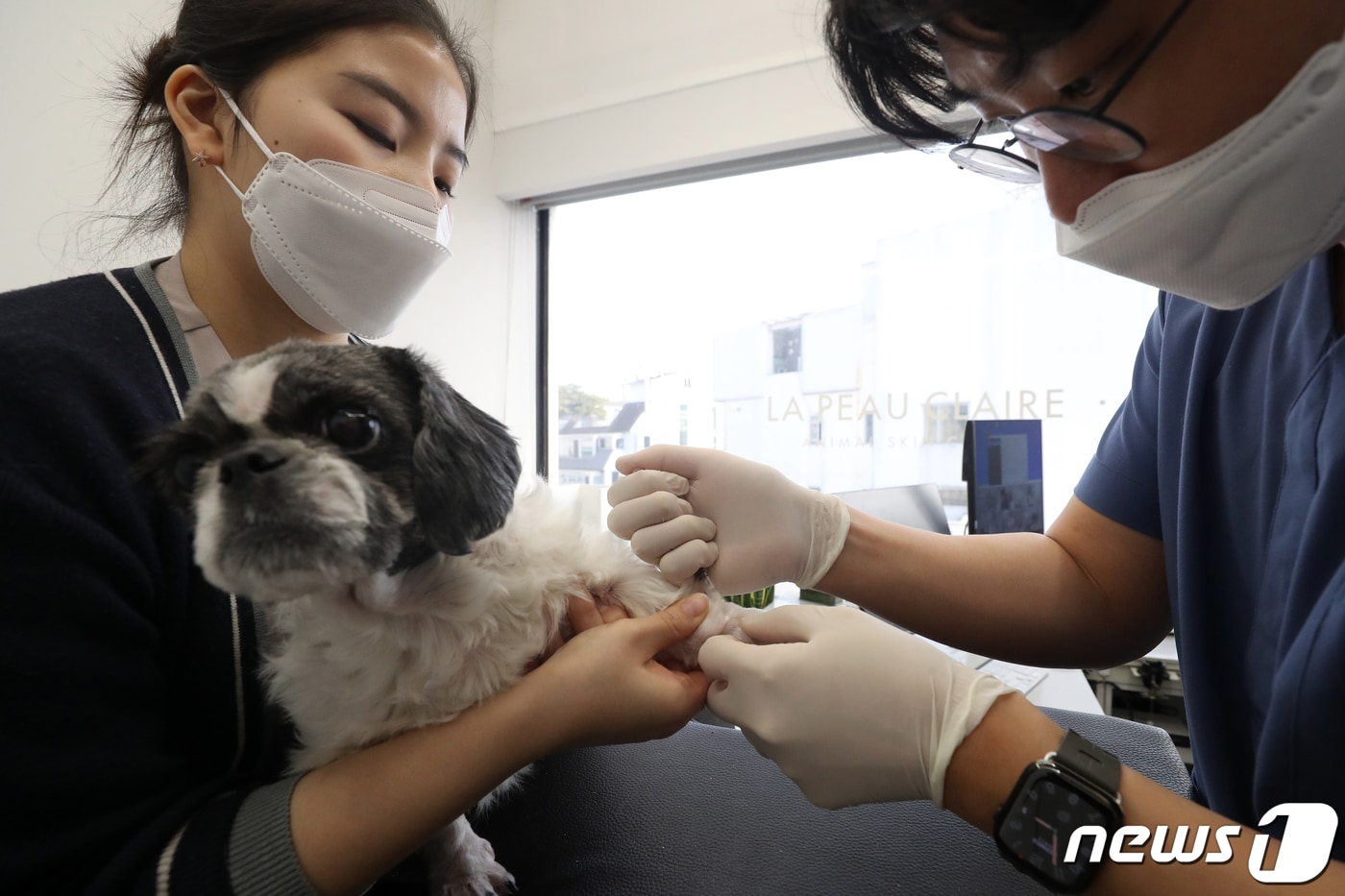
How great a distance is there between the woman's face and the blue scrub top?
123cm

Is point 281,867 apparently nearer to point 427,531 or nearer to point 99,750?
point 99,750

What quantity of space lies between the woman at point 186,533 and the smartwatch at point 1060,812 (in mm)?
395

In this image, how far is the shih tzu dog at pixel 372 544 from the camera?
2.11ft

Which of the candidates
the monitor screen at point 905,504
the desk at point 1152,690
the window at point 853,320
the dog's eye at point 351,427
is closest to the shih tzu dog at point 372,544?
the dog's eye at point 351,427

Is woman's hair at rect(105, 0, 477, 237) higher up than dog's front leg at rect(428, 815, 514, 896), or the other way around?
woman's hair at rect(105, 0, 477, 237)

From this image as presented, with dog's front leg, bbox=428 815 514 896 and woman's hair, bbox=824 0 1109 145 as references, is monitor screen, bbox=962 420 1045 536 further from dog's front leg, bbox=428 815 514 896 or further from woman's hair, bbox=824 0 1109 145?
dog's front leg, bbox=428 815 514 896

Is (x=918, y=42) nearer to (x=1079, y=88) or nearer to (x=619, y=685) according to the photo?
(x=1079, y=88)

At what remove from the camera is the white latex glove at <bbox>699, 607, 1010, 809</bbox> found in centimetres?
78

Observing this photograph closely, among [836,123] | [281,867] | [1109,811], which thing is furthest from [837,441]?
[281,867]

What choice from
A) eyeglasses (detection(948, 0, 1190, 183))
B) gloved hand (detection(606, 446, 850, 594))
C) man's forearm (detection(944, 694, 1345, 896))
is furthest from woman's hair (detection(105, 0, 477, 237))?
man's forearm (detection(944, 694, 1345, 896))

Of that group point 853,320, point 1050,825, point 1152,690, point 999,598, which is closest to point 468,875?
point 1050,825

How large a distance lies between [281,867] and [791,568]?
826mm

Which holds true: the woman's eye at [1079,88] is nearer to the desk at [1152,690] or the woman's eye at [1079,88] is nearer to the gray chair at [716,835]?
the gray chair at [716,835]

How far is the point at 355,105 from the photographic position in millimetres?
986
